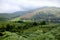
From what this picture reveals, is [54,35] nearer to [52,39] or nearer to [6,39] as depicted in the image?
[52,39]

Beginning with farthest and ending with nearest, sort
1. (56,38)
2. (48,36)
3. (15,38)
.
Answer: (56,38) → (48,36) → (15,38)

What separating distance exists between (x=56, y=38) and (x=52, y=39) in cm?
94

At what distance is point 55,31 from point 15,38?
3.48 metres

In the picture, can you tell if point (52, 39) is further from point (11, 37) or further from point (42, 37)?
point (11, 37)

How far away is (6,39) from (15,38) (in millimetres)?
591

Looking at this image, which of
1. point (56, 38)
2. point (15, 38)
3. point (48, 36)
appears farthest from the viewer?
point (56, 38)

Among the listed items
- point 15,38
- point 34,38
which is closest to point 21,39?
point 15,38

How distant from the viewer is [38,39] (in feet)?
37.8

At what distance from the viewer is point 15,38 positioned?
10.6m

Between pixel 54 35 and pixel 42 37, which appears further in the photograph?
pixel 54 35

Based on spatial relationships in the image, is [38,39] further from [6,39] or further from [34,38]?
[6,39]

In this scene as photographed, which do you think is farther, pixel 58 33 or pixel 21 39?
pixel 58 33

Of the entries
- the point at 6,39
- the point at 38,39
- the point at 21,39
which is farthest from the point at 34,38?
the point at 6,39

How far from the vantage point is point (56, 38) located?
12008 mm
